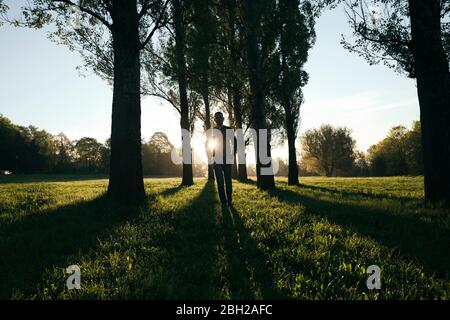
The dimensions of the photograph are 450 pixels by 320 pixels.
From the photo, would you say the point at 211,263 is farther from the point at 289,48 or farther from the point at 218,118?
the point at 289,48

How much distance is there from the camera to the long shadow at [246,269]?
3.02 metres

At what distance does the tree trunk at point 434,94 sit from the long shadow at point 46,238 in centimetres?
758

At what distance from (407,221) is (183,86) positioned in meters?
15.9

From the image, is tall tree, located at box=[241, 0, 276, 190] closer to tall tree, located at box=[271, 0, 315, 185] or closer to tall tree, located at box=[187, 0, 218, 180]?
tall tree, located at box=[271, 0, 315, 185]

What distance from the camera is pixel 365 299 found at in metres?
2.80

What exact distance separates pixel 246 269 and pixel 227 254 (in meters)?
0.62

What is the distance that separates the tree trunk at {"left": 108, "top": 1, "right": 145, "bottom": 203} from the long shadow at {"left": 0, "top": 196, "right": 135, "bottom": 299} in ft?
3.29

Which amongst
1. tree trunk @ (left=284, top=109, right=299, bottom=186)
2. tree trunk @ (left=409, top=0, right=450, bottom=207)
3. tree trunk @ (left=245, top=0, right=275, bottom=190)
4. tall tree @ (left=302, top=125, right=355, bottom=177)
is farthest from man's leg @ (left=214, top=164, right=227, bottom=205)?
tall tree @ (left=302, top=125, right=355, bottom=177)

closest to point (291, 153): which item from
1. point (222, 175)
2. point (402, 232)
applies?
point (222, 175)
